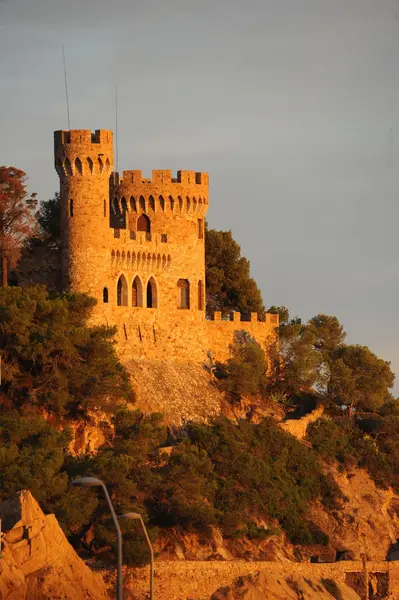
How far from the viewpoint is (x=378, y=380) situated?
113 metres

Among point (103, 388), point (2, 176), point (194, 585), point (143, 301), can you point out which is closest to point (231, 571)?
point (194, 585)

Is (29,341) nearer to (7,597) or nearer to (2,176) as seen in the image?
(2,176)

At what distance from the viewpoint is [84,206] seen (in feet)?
323

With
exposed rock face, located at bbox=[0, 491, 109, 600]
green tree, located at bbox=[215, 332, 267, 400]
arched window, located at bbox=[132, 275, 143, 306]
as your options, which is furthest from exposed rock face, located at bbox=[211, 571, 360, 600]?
arched window, located at bbox=[132, 275, 143, 306]

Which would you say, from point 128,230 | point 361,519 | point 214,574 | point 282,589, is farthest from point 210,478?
point 128,230

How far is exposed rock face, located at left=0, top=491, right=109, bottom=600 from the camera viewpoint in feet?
258

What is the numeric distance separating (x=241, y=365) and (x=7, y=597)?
31434 millimetres

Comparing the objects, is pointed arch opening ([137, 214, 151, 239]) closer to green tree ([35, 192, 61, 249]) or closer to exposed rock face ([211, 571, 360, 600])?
green tree ([35, 192, 61, 249])

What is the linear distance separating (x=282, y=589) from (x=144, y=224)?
2253cm

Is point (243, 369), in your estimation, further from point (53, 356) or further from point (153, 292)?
point (53, 356)

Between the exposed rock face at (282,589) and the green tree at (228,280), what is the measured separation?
76.8 feet

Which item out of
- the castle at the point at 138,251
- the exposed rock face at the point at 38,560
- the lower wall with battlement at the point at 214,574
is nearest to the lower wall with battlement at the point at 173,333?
the castle at the point at 138,251

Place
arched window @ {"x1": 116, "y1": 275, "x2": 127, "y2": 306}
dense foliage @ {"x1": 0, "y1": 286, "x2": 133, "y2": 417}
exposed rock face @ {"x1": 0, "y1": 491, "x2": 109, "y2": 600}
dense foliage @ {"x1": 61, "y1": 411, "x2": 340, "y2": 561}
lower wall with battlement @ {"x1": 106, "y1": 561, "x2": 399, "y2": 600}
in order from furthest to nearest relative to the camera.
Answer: arched window @ {"x1": 116, "y1": 275, "x2": 127, "y2": 306} < dense foliage @ {"x1": 0, "y1": 286, "x2": 133, "y2": 417} < dense foliage @ {"x1": 61, "y1": 411, "x2": 340, "y2": 561} < lower wall with battlement @ {"x1": 106, "y1": 561, "x2": 399, "y2": 600} < exposed rock face @ {"x1": 0, "y1": 491, "x2": 109, "y2": 600}

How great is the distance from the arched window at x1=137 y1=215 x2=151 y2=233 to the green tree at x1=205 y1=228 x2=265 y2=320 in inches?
425
